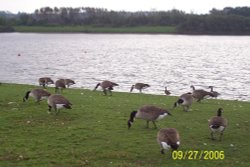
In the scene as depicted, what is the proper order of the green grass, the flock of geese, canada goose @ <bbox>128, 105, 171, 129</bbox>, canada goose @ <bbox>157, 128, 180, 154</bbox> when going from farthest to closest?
Answer: canada goose @ <bbox>128, 105, 171, 129</bbox> → the green grass → the flock of geese → canada goose @ <bbox>157, 128, 180, 154</bbox>

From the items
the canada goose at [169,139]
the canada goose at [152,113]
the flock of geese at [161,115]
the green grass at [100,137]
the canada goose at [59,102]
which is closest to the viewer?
the canada goose at [169,139]

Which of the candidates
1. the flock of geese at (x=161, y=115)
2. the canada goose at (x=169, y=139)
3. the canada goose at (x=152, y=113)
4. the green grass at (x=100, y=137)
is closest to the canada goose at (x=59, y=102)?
the flock of geese at (x=161, y=115)

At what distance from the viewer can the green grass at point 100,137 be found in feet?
38.3

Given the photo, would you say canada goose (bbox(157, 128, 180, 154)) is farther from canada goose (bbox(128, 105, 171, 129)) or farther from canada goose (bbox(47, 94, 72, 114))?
canada goose (bbox(47, 94, 72, 114))

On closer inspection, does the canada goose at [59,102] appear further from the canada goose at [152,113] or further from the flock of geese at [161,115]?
the canada goose at [152,113]

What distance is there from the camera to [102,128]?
598 inches

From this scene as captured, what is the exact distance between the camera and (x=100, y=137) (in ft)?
45.8

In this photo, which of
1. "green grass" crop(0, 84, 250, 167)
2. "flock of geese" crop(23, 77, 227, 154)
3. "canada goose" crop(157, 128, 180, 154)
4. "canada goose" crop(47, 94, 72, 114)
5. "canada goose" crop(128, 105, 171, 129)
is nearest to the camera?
"canada goose" crop(157, 128, 180, 154)

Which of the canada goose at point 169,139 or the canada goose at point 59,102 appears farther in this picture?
the canada goose at point 59,102

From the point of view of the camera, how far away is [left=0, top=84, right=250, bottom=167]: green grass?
11.7m

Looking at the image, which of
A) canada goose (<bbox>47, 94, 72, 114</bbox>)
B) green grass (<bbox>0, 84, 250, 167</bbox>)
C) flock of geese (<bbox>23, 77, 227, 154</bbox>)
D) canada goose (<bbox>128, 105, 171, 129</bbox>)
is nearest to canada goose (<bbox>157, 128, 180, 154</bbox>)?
flock of geese (<bbox>23, 77, 227, 154</bbox>)

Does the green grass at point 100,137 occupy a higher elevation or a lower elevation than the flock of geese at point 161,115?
lower

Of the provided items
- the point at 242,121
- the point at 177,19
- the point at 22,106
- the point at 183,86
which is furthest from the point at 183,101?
the point at 177,19

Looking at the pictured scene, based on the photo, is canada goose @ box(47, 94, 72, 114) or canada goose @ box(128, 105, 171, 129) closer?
canada goose @ box(128, 105, 171, 129)
